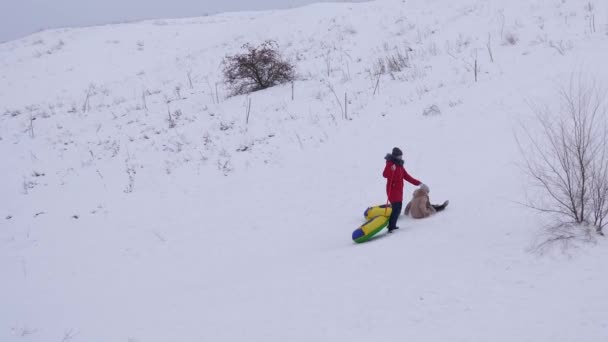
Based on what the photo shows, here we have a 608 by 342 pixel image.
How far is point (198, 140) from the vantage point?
39.3 feet

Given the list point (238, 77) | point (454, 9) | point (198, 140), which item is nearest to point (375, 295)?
point (198, 140)

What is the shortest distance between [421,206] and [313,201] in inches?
97.5

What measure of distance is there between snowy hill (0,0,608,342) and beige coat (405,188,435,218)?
0.30 m

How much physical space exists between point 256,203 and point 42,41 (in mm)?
28996

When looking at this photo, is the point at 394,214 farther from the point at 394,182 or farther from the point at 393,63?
the point at 393,63

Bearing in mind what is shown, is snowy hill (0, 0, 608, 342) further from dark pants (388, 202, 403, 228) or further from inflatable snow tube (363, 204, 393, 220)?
inflatable snow tube (363, 204, 393, 220)

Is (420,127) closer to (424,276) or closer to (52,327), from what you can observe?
(424,276)

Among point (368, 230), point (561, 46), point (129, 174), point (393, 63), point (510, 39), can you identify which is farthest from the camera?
point (393, 63)

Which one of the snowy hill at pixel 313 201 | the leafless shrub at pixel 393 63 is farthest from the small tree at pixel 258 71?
the leafless shrub at pixel 393 63

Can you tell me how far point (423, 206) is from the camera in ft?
21.6

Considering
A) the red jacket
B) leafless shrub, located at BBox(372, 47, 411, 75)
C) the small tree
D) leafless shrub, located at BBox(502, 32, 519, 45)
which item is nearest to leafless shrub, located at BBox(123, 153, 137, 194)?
the small tree

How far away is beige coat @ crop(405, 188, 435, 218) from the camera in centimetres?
658

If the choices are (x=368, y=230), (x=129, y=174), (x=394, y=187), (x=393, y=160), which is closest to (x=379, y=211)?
(x=394, y=187)

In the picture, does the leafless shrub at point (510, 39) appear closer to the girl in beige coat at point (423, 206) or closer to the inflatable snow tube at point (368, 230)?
the girl in beige coat at point (423, 206)
